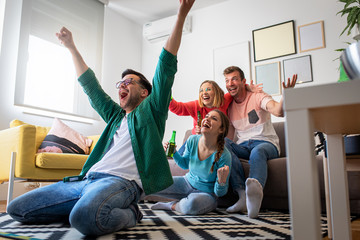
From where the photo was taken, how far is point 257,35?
12.7 feet

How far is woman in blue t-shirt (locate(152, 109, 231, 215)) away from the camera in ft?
5.94

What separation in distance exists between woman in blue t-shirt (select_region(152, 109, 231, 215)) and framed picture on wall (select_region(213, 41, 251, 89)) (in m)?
2.05

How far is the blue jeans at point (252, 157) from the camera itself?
6.07 ft

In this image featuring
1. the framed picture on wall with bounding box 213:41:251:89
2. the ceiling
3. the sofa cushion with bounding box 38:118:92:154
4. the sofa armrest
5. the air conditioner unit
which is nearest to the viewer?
Answer: the sofa armrest

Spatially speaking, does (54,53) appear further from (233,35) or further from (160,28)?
(233,35)

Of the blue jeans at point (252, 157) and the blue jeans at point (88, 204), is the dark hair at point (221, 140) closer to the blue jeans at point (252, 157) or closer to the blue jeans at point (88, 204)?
the blue jeans at point (252, 157)

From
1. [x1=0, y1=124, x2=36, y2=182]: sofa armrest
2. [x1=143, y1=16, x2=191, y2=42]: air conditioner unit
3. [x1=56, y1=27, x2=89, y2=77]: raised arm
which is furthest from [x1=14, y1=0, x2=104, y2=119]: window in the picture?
[x1=56, y1=27, x2=89, y2=77]: raised arm

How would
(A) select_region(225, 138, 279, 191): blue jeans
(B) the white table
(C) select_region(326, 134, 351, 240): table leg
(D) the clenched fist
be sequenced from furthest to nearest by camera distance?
(A) select_region(225, 138, 279, 191): blue jeans, (D) the clenched fist, (C) select_region(326, 134, 351, 240): table leg, (B) the white table

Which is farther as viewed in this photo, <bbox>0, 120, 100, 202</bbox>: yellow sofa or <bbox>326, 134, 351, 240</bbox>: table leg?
<bbox>0, 120, 100, 202</bbox>: yellow sofa

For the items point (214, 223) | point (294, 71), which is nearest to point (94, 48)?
point (294, 71)

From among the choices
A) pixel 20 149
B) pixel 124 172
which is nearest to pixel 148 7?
pixel 20 149

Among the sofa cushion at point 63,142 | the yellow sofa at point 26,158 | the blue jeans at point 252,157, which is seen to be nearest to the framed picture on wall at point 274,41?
the blue jeans at point 252,157

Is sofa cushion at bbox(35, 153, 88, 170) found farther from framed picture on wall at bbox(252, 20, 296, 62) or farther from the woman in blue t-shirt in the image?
framed picture on wall at bbox(252, 20, 296, 62)

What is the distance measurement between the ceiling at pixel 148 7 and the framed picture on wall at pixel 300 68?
1.38 meters
